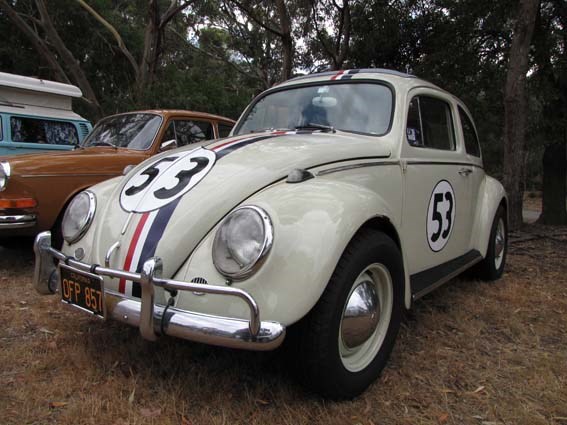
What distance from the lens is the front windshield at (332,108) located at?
3.01 meters

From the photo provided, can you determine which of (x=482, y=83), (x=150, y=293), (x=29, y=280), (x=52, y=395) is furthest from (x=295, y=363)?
(x=482, y=83)

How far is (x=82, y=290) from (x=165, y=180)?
0.67 m

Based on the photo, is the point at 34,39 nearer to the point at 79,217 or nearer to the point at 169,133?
the point at 169,133

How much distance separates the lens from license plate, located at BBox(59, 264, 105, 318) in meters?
2.05

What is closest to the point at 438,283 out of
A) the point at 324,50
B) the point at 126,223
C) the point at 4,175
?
the point at 126,223

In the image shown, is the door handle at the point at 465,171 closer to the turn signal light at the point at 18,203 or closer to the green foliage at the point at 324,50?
the turn signal light at the point at 18,203

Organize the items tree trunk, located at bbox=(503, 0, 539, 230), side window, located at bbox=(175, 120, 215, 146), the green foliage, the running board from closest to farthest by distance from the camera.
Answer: the running board < side window, located at bbox=(175, 120, 215, 146) < tree trunk, located at bbox=(503, 0, 539, 230) < the green foliage

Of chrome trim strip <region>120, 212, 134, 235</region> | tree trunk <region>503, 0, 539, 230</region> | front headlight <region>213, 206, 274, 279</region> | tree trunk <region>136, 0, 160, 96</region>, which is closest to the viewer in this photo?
front headlight <region>213, 206, 274, 279</region>

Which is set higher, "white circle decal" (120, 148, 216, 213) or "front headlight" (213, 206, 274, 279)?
"white circle decal" (120, 148, 216, 213)

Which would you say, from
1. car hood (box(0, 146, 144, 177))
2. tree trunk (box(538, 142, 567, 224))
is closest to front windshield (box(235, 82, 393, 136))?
car hood (box(0, 146, 144, 177))

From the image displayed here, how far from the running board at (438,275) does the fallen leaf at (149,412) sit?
4.65 feet

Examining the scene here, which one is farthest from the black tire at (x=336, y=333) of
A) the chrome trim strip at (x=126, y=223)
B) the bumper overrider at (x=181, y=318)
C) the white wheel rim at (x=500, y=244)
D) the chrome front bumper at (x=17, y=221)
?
the chrome front bumper at (x=17, y=221)

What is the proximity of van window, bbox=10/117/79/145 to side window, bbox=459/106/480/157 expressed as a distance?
19.3ft

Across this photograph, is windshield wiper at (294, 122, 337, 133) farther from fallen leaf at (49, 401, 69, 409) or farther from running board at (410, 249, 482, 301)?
fallen leaf at (49, 401, 69, 409)
